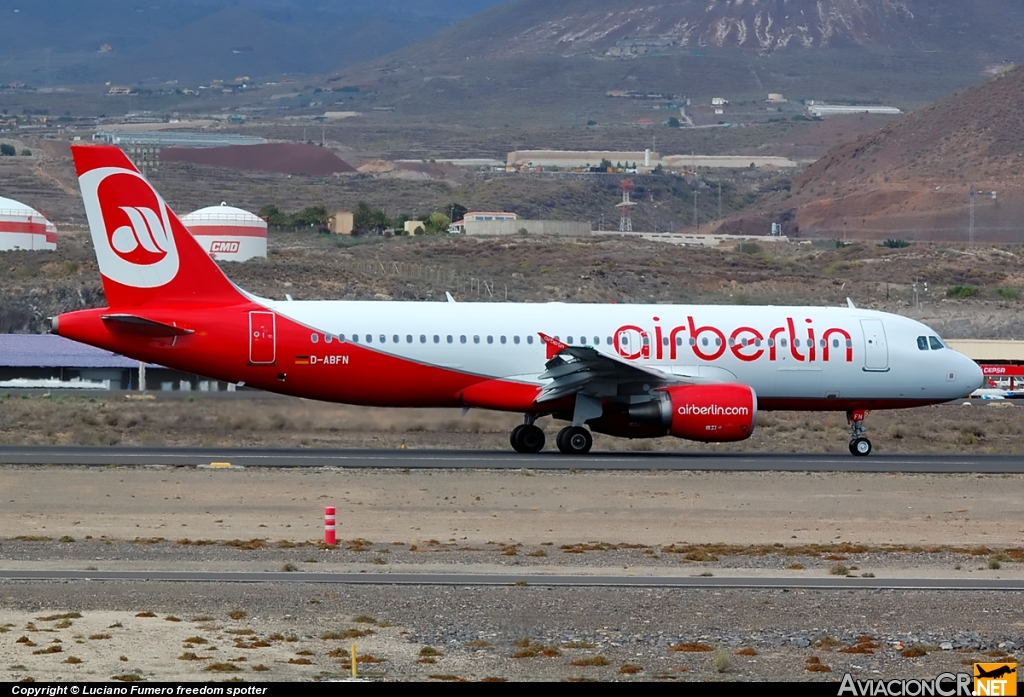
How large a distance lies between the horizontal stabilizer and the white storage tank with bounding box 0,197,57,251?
7019cm

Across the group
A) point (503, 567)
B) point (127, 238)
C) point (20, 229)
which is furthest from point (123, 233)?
point (20, 229)

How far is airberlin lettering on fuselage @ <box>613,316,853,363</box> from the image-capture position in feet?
117

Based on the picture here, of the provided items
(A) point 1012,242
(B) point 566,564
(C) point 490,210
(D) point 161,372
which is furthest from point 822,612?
(C) point 490,210

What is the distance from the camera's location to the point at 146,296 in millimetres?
33844

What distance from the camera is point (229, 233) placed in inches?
3703

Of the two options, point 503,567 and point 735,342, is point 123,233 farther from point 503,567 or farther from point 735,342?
point 503,567

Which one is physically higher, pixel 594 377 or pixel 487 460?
pixel 594 377

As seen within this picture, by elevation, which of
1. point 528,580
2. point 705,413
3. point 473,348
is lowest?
point 528,580

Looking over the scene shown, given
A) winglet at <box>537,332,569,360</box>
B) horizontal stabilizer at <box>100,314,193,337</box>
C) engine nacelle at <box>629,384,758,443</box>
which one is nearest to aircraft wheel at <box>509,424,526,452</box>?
winglet at <box>537,332,569,360</box>

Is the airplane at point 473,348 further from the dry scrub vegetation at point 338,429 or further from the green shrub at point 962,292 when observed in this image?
the green shrub at point 962,292

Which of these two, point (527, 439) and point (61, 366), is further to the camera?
point (61, 366)

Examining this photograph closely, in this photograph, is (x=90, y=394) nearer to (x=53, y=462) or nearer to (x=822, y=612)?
(x=53, y=462)

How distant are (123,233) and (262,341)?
3.74 meters

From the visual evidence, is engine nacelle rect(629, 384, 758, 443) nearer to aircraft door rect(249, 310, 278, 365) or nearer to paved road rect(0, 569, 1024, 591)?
aircraft door rect(249, 310, 278, 365)
